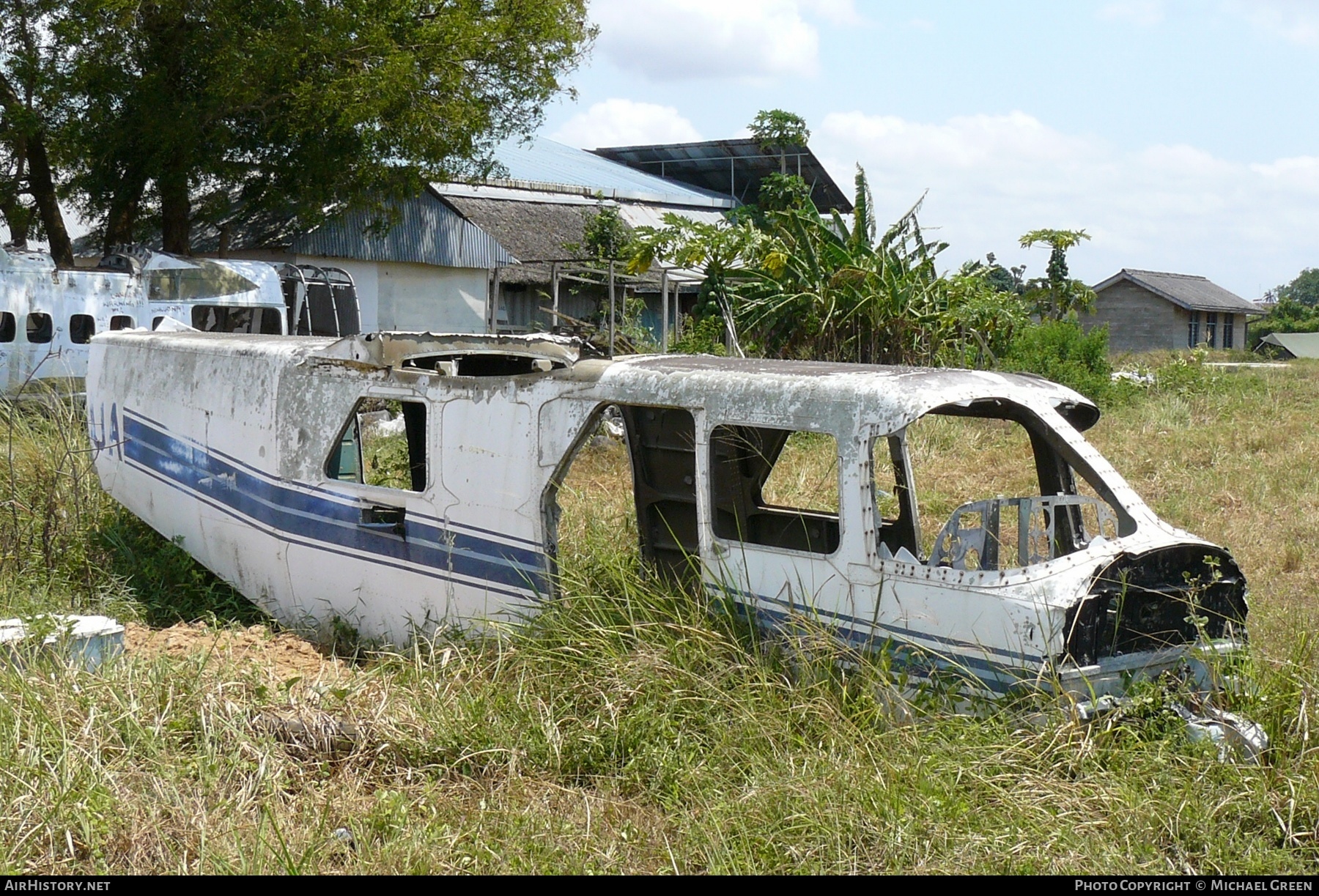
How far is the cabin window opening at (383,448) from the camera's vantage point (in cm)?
738

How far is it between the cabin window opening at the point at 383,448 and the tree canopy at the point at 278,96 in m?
6.65

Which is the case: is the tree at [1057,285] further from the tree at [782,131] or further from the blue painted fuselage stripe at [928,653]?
the blue painted fuselage stripe at [928,653]

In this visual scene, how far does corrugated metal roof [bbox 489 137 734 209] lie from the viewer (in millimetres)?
30250

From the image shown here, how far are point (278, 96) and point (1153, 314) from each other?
3428 centimetres

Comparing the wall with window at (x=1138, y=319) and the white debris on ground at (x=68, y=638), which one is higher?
the wall with window at (x=1138, y=319)

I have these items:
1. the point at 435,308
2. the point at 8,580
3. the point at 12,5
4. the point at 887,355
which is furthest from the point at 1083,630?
the point at 435,308

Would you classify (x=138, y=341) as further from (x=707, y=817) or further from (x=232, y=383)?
(x=707, y=817)

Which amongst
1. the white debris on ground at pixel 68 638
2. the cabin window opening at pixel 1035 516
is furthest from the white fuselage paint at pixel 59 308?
the cabin window opening at pixel 1035 516

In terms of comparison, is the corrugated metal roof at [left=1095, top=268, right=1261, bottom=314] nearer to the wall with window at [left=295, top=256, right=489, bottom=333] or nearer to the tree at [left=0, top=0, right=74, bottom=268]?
the wall with window at [left=295, top=256, right=489, bottom=333]

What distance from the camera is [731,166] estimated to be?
33.0 metres

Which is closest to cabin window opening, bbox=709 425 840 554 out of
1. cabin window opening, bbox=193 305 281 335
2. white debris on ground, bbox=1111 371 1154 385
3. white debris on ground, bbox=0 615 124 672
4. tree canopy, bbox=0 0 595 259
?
white debris on ground, bbox=0 615 124 672

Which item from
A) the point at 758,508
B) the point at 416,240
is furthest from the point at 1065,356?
the point at 416,240

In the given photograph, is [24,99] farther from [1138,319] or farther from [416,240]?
[1138,319]

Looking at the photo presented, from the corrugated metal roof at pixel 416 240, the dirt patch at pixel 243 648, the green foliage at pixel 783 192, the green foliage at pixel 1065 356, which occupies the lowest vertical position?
the dirt patch at pixel 243 648
